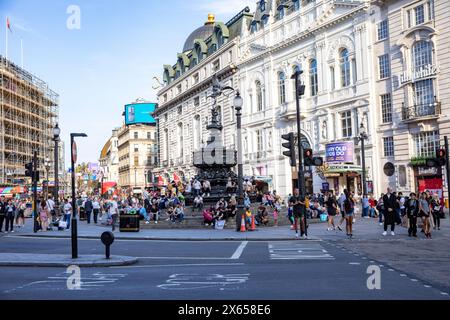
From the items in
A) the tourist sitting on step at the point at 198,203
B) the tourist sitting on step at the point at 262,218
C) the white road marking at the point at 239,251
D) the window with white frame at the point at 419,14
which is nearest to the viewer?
the white road marking at the point at 239,251

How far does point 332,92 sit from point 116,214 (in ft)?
88.0

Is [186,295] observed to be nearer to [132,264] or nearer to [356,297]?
[356,297]

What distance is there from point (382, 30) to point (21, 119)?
1870 inches

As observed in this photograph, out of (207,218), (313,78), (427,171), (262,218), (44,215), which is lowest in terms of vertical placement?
(262,218)

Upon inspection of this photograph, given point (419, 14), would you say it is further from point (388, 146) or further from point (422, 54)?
point (388, 146)

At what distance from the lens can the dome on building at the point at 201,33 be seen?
81463 mm

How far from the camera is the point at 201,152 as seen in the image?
1289 inches

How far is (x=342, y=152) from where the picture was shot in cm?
4353

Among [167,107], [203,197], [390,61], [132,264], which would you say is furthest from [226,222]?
[167,107]

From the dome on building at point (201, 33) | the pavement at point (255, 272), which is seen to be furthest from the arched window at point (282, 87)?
the pavement at point (255, 272)

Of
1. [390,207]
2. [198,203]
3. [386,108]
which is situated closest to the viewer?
[390,207]

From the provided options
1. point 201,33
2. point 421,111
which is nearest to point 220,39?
point 201,33

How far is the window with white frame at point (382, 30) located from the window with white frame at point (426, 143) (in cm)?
913

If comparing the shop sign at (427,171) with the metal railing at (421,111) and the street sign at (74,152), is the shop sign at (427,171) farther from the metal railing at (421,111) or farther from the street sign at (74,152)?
the street sign at (74,152)
